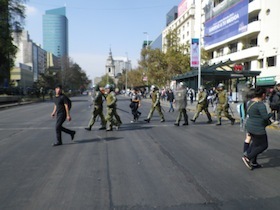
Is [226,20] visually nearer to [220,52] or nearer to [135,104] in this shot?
[220,52]

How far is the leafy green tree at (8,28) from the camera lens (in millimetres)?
35062

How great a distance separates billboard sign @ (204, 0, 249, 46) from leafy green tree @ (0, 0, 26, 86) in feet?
80.4

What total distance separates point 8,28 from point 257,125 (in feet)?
122

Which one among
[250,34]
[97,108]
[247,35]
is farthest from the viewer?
[247,35]

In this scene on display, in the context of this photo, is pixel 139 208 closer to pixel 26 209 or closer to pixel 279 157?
pixel 26 209

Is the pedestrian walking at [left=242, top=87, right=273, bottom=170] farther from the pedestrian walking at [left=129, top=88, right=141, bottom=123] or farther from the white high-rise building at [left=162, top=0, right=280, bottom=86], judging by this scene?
the white high-rise building at [left=162, top=0, right=280, bottom=86]

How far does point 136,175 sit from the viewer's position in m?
5.34

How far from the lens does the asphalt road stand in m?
4.13

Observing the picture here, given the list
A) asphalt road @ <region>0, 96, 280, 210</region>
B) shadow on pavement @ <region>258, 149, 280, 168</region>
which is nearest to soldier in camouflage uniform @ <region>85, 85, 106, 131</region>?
asphalt road @ <region>0, 96, 280, 210</region>

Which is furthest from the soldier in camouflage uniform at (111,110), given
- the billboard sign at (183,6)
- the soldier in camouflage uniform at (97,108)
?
the billboard sign at (183,6)

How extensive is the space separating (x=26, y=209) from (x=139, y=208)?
4.95 ft

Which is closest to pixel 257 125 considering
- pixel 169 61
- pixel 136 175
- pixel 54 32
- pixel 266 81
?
pixel 136 175

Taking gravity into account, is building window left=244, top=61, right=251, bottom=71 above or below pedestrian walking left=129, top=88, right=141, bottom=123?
above

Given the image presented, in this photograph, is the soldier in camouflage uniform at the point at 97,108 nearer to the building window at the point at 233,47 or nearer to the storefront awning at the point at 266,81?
the storefront awning at the point at 266,81
